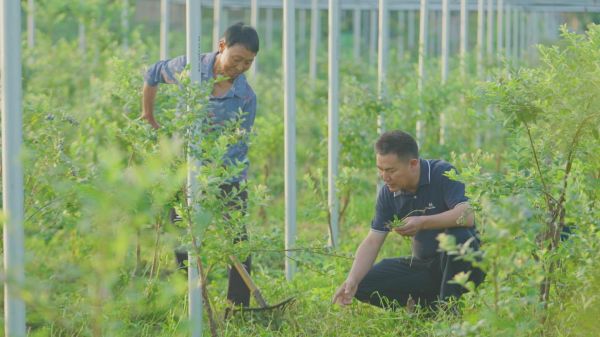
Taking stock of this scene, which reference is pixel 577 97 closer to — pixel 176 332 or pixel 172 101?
pixel 172 101

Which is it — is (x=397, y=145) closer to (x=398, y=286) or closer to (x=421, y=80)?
(x=398, y=286)

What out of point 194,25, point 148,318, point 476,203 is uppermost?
point 194,25

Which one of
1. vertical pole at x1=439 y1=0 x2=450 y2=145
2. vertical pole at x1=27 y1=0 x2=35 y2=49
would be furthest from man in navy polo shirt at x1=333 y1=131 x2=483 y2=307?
vertical pole at x1=27 y1=0 x2=35 y2=49

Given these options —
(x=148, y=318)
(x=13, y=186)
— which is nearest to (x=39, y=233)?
(x=148, y=318)

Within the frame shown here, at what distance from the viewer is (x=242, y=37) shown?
18.4 feet

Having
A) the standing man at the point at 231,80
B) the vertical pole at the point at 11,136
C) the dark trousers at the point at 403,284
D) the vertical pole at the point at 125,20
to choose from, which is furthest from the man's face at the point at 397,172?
Result: the vertical pole at the point at 125,20

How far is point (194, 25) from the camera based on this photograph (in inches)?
188

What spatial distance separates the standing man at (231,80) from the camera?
5613 mm

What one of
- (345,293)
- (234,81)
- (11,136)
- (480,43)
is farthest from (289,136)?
(480,43)

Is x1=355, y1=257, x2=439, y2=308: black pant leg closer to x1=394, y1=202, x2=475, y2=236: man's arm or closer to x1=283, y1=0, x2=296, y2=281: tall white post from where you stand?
x1=394, y1=202, x2=475, y2=236: man's arm

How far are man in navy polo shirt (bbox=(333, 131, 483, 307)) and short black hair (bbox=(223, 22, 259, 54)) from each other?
898mm

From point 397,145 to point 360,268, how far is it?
24.2 inches

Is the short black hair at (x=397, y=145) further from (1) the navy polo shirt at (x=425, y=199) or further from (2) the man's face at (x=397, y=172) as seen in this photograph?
(1) the navy polo shirt at (x=425, y=199)

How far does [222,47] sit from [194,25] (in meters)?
0.95
